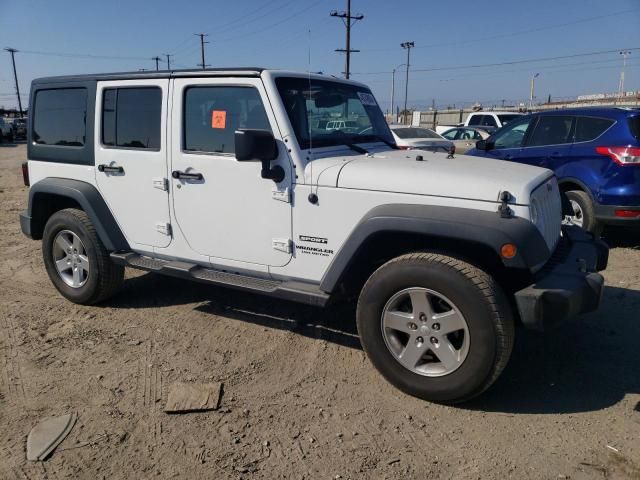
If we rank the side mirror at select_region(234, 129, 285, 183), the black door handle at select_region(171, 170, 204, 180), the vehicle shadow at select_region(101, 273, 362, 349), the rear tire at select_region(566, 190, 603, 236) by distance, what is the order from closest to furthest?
1. the side mirror at select_region(234, 129, 285, 183)
2. the black door handle at select_region(171, 170, 204, 180)
3. the vehicle shadow at select_region(101, 273, 362, 349)
4. the rear tire at select_region(566, 190, 603, 236)

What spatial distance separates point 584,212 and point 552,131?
132cm

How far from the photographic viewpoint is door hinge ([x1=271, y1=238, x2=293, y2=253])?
3.52 m

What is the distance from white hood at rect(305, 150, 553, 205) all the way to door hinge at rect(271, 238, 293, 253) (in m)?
0.49

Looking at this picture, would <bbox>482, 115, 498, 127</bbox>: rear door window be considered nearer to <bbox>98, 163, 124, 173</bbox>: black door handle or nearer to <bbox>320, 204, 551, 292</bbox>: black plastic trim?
<bbox>98, 163, 124, 173</bbox>: black door handle

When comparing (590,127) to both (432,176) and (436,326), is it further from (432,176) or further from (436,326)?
(436,326)

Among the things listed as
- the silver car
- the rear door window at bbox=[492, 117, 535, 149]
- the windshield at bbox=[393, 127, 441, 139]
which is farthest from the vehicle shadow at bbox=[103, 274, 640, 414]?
the silver car

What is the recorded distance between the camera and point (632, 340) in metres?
3.95

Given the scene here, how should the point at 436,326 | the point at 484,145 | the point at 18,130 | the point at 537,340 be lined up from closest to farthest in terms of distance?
the point at 436,326 < the point at 537,340 < the point at 484,145 < the point at 18,130

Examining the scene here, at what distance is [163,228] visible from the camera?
163 inches

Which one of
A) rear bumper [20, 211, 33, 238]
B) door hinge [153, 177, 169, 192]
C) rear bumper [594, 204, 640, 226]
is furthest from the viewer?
rear bumper [594, 204, 640, 226]

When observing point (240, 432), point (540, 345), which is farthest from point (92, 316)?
point (540, 345)

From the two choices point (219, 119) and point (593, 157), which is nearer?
point (219, 119)

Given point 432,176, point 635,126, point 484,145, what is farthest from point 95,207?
point 635,126

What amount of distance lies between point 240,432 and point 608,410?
7.22ft
